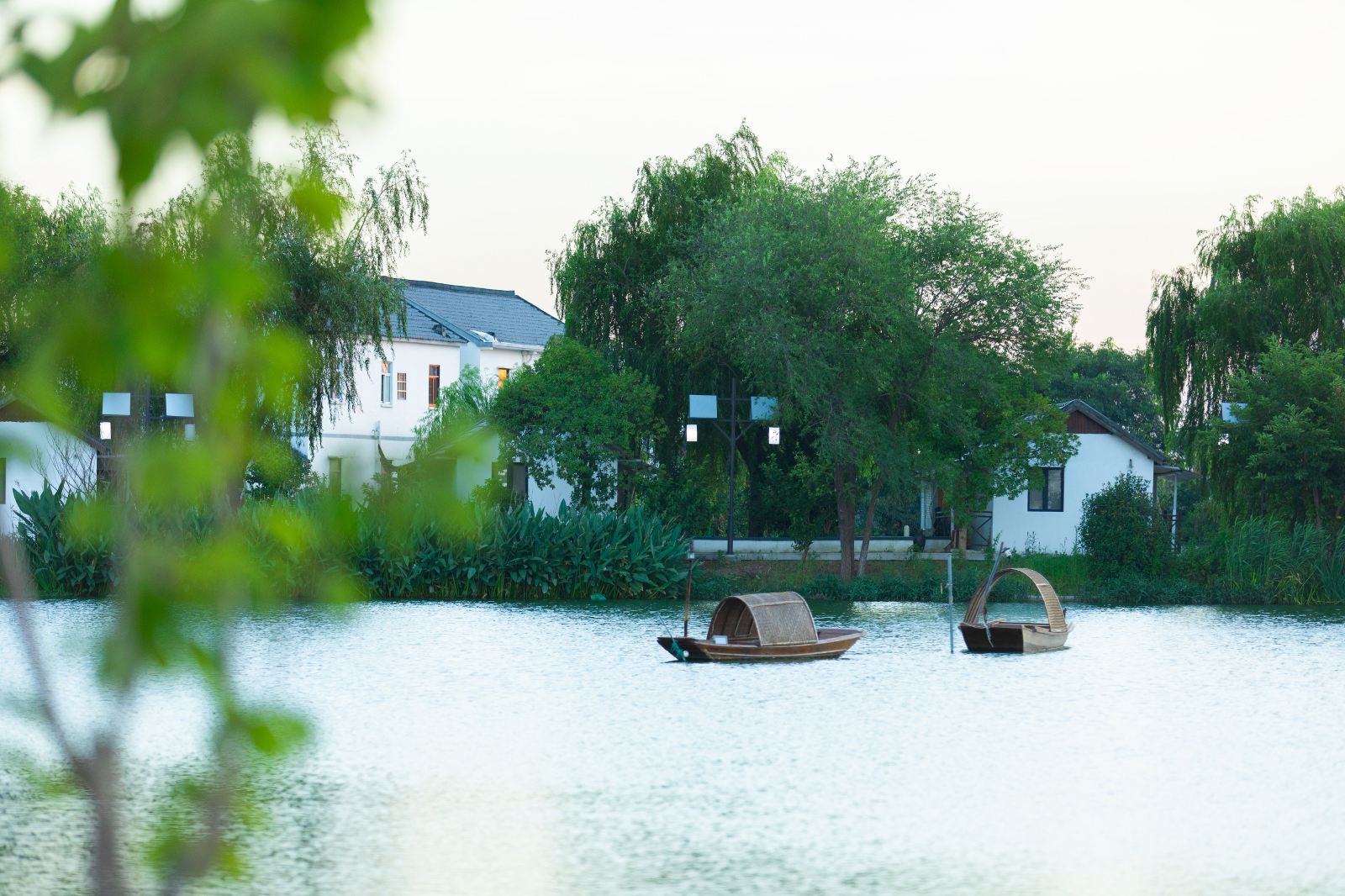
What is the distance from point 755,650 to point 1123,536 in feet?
52.8

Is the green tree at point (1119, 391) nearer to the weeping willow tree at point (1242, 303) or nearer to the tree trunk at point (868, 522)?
the weeping willow tree at point (1242, 303)

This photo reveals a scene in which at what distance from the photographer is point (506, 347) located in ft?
217

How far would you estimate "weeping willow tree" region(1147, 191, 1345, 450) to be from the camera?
40.9 metres

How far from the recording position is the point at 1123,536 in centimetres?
3812

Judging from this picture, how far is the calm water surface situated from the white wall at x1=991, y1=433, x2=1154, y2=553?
17821 mm

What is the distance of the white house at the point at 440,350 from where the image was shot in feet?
193

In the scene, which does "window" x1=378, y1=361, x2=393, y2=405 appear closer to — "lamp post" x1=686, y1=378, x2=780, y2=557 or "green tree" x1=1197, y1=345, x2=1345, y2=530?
"lamp post" x1=686, y1=378, x2=780, y2=557

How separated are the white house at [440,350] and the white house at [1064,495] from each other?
12344 mm

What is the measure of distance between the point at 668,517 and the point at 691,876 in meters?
28.7

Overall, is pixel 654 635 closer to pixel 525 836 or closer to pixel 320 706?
pixel 320 706

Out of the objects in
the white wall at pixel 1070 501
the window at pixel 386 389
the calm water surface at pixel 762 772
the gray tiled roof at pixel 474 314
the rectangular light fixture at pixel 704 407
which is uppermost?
the gray tiled roof at pixel 474 314

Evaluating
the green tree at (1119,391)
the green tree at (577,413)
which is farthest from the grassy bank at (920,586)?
the green tree at (1119,391)

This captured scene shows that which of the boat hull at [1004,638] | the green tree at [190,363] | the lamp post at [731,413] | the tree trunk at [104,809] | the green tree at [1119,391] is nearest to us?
the green tree at [190,363]

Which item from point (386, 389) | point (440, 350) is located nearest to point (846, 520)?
point (386, 389)
